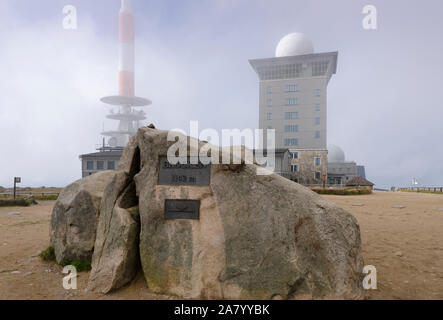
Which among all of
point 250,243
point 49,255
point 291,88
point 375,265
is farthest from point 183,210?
point 291,88

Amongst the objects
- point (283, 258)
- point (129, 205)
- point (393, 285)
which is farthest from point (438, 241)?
point (129, 205)

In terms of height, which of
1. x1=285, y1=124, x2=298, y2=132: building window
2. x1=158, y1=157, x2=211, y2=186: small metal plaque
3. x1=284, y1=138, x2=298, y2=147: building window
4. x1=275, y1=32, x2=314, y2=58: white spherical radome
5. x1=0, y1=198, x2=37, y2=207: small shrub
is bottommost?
x1=0, y1=198, x2=37, y2=207: small shrub

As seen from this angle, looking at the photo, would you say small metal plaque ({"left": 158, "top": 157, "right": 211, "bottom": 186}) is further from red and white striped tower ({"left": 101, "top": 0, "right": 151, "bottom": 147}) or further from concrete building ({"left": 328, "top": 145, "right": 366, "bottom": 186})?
red and white striped tower ({"left": 101, "top": 0, "right": 151, "bottom": 147})

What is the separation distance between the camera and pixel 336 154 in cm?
6488

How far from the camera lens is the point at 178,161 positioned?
5535 mm

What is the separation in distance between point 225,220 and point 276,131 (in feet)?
164

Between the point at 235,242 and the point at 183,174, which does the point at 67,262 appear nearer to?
the point at 183,174

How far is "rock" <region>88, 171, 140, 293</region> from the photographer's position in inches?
206

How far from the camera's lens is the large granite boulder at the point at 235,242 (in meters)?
4.68

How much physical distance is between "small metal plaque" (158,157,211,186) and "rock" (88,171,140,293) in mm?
984

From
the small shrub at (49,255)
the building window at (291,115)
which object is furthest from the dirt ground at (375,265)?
the building window at (291,115)

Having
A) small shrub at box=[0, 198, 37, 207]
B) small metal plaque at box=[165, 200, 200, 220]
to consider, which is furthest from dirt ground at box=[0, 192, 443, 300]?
small shrub at box=[0, 198, 37, 207]

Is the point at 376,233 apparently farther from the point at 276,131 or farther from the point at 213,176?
the point at 276,131

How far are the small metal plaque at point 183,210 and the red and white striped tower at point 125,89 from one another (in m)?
65.2
